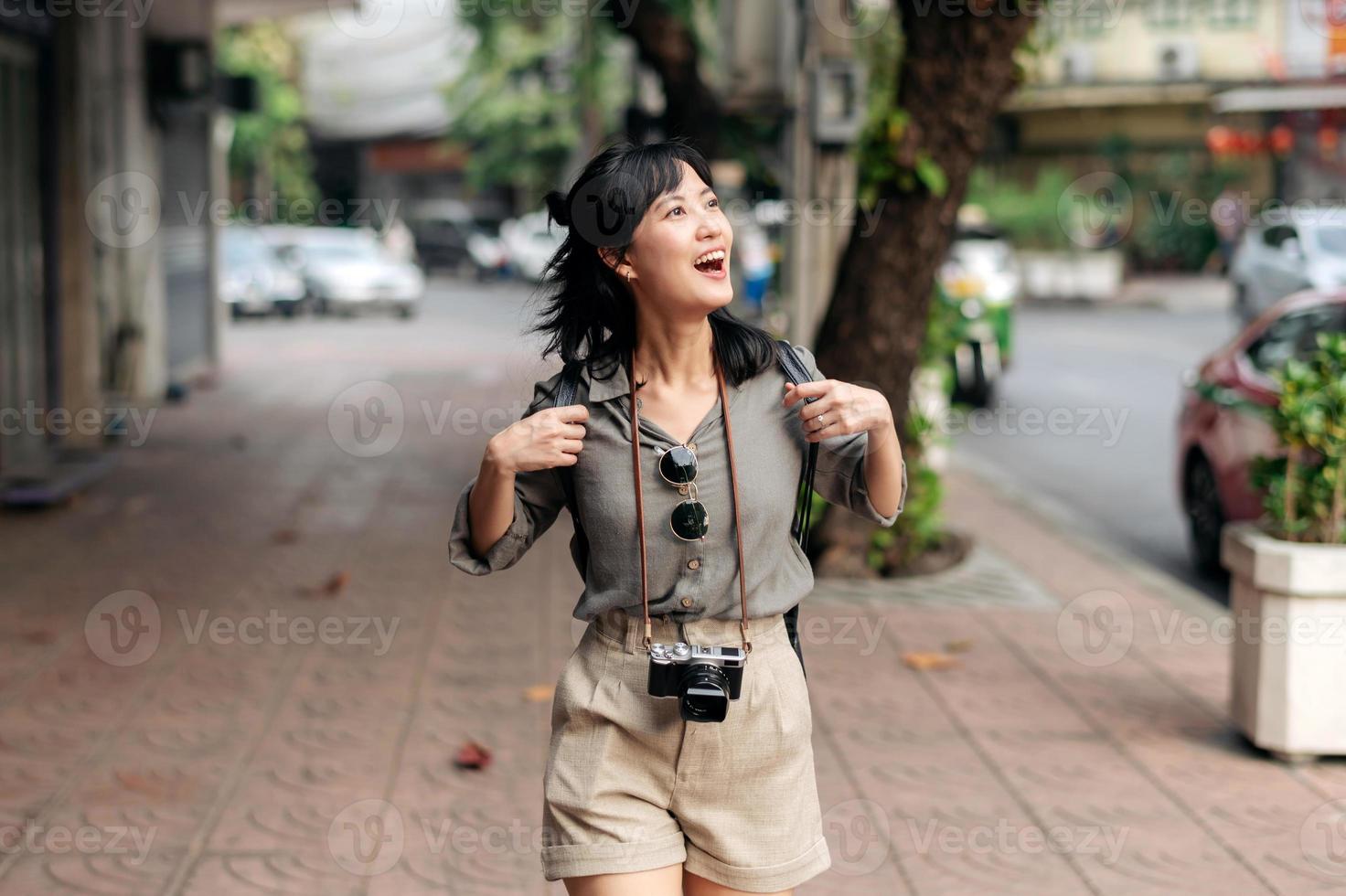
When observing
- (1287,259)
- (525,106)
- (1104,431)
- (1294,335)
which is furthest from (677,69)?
(525,106)

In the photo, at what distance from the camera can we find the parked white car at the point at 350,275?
29.0 metres

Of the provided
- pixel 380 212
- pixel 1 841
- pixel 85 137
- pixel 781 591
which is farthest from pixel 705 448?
pixel 380 212

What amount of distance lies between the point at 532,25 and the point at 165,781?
4186cm

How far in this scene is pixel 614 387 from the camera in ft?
9.26

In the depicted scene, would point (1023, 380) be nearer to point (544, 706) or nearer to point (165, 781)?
point (544, 706)

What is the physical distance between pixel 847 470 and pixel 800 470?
0.08 metres

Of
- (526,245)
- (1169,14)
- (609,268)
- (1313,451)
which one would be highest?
(1169,14)

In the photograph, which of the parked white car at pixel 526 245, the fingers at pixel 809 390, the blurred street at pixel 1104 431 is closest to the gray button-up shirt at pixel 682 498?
the fingers at pixel 809 390

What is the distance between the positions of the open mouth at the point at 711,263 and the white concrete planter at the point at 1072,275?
3224 cm

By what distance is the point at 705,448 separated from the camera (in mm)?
2787

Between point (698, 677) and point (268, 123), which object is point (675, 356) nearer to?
point (698, 677)

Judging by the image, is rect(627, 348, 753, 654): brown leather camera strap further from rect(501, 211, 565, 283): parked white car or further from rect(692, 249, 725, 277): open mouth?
rect(501, 211, 565, 283): parked white car

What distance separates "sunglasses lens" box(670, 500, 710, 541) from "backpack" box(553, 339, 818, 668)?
182mm

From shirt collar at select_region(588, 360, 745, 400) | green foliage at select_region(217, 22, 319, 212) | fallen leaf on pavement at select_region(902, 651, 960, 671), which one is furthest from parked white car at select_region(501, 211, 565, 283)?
shirt collar at select_region(588, 360, 745, 400)
